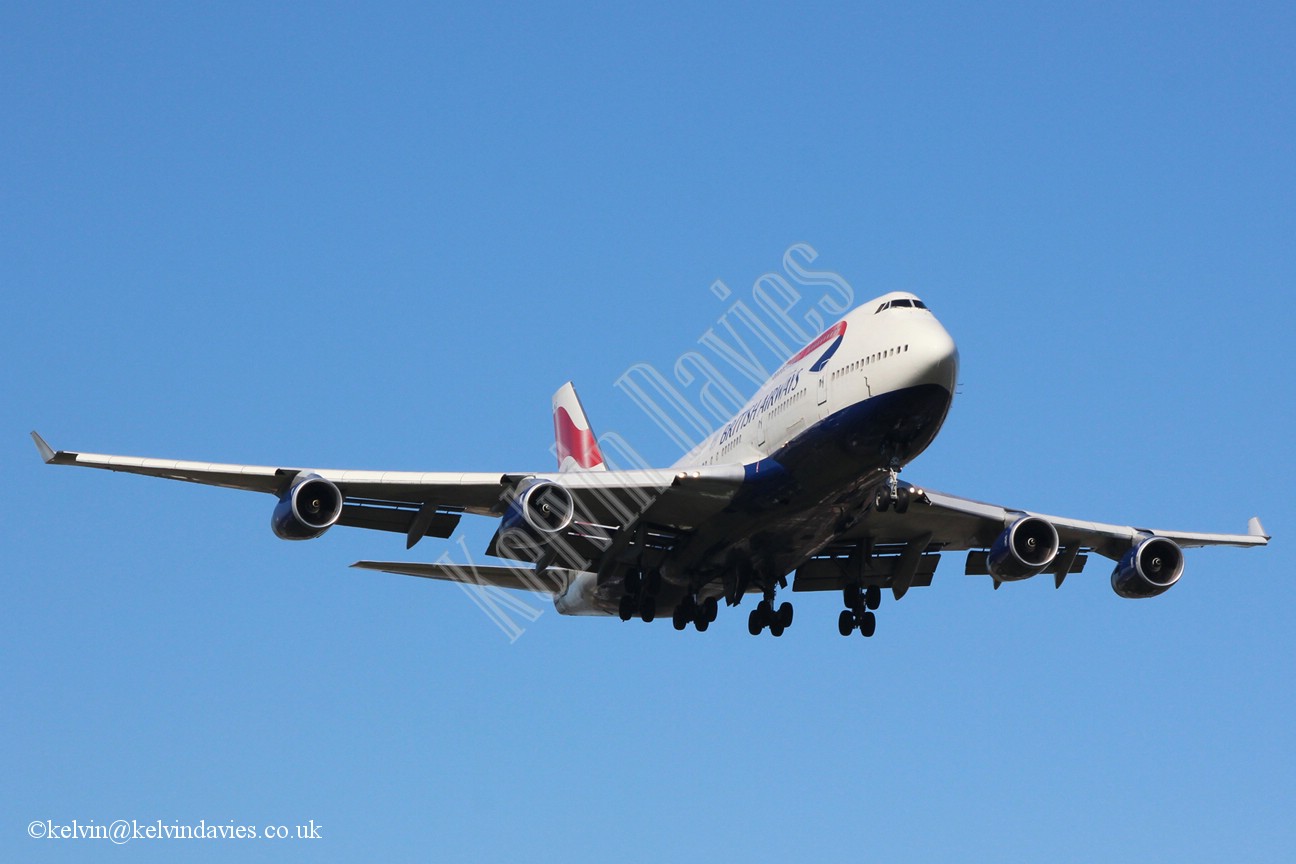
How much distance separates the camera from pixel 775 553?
38.8 meters

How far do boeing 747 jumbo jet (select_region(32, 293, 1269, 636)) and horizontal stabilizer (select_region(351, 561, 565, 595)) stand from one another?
5 centimetres

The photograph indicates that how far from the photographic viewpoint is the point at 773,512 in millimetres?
35656

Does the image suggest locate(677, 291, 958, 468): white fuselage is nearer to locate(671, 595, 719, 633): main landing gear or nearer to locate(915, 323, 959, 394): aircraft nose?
locate(915, 323, 959, 394): aircraft nose

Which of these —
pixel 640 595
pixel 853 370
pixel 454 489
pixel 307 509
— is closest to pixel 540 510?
pixel 454 489

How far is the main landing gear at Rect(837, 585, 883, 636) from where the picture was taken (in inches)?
1622

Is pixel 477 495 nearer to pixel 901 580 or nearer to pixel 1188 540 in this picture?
pixel 901 580

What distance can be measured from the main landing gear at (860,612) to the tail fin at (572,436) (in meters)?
11.1

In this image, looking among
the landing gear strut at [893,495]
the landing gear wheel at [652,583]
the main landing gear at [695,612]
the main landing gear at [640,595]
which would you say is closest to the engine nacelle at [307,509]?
the main landing gear at [640,595]

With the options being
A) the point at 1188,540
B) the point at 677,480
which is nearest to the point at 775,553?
the point at 677,480

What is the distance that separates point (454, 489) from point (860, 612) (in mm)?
11997

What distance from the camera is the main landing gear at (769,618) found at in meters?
41.4

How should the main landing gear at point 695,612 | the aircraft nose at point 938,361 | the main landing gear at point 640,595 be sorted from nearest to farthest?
the aircraft nose at point 938,361
the main landing gear at point 640,595
the main landing gear at point 695,612

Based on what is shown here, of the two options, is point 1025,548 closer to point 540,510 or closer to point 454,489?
point 540,510

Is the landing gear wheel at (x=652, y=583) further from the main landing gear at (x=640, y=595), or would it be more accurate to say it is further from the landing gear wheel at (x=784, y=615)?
the landing gear wheel at (x=784, y=615)
